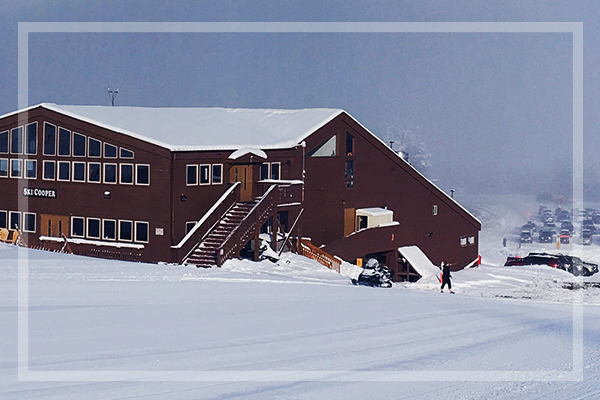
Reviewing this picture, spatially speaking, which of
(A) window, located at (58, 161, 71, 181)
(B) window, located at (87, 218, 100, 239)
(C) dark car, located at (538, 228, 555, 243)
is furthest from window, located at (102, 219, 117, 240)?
(C) dark car, located at (538, 228, 555, 243)

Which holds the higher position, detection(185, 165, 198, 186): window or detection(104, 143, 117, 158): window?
detection(104, 143, 117, 158): window

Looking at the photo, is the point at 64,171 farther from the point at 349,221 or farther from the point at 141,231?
the point at 349,221

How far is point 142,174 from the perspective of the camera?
107 ft

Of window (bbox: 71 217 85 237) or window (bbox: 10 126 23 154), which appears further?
window (bbox: 10 126 23 154)

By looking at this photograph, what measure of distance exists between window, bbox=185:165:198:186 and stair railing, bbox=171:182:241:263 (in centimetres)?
136

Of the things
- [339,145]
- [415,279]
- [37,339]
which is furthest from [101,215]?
[37,339]

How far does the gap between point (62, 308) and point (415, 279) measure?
30135mm

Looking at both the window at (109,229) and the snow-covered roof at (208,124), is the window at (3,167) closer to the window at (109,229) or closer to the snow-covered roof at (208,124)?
the snow-covered roof at (208,124)

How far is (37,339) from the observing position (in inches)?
412

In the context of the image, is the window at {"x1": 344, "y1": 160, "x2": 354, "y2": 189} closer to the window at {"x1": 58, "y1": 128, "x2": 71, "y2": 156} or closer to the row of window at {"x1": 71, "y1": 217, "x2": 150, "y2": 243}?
the row of window at {"x1": 71, "y1": 217, "x2": 150, "y2": 243}

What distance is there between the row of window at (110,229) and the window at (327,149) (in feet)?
31.2

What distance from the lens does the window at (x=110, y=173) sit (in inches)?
1300

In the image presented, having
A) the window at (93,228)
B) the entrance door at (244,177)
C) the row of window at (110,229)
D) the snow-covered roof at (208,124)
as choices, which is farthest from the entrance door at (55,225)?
the entrance door at (244,177)

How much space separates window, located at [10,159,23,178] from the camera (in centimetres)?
3550
